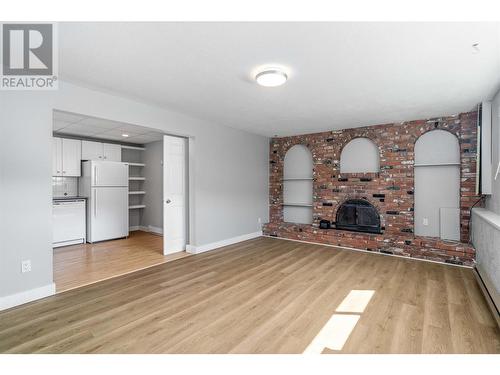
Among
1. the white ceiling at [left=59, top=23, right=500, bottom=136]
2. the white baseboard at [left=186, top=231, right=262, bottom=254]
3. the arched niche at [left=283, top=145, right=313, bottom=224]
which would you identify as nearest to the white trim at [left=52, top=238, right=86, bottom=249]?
the white baseboard at [left=186, top=231, right=262, bottom=254]

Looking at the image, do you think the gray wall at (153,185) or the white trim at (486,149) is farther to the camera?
the gray wall at (153,185)

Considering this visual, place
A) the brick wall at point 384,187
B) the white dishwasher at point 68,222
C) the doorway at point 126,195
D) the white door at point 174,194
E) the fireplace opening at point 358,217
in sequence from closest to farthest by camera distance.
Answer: the doorway at point 126,195
the brick wall at point 384,187
the white door at point 174,194
the white dishwasher at point 68,222
the fireplace opening at point 358,217

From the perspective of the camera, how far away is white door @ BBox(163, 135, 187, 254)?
4.35 m

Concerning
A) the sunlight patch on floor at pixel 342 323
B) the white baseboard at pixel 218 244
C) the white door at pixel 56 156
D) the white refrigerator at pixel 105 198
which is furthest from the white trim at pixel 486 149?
the white door at pixel 56 156

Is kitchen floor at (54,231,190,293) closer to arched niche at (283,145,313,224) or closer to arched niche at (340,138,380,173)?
arched niche at (283,145,313,224)

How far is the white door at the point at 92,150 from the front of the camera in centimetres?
547

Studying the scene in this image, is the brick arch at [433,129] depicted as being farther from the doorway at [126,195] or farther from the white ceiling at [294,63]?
the doorway at [126,195]

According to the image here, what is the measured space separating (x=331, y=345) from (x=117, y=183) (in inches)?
212

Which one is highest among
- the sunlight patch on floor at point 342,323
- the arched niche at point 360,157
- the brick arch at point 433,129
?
the brick arch at point 433,129

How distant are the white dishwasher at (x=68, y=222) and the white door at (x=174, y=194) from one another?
218 centimetres

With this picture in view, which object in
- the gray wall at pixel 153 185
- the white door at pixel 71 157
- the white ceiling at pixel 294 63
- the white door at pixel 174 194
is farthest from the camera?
the gray wall at pixel 153 185

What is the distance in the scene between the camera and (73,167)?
5.32 meters

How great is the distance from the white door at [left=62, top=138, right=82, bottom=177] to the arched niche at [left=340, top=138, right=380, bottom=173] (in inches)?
223

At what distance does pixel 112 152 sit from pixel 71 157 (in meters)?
0.85
